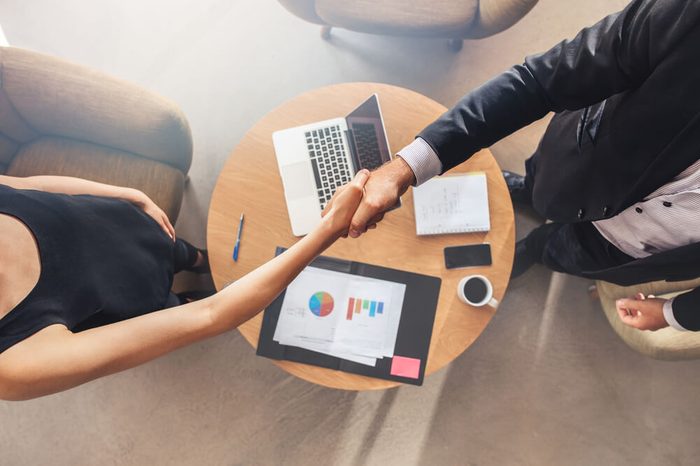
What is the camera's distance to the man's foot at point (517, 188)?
1.80 meters

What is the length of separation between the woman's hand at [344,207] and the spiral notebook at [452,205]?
12.8 inches

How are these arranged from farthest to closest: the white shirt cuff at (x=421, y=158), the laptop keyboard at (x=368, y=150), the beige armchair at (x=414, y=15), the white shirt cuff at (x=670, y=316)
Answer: the beige armchair at (x=414, y=15) < the laptop keyboard at (x=368, y=150) < the white shirt cuff at (x=670, y=316) < the white shirt cuff at (x=421, y=158)

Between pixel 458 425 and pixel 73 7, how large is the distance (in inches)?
110

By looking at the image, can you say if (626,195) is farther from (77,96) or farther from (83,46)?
(83,46)

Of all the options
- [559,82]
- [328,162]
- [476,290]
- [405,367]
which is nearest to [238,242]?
[328,162]

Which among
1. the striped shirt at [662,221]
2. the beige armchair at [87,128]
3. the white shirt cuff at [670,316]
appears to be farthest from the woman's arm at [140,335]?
the white shirt cuff at [670,316]

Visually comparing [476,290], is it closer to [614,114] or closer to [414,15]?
[614,114]

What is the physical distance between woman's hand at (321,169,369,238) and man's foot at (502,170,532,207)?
99cm

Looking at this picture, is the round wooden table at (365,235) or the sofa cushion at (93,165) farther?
the sofa cushion at (93,165)

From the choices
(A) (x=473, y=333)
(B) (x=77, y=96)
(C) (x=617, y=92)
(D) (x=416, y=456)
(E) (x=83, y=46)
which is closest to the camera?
(C) (x=617, y=92)

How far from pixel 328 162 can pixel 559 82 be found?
2.28ft

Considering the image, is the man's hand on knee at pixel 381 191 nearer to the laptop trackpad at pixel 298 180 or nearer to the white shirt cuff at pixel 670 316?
the laptop trackpad at pixel 298 180

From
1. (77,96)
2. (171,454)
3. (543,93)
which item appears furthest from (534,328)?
(77,96)

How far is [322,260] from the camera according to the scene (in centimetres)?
131
